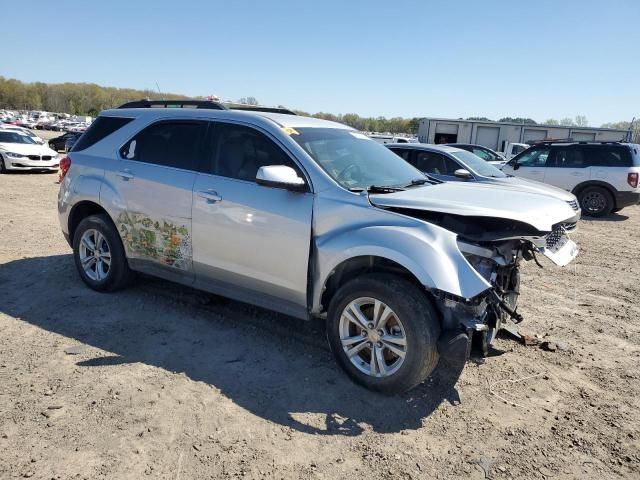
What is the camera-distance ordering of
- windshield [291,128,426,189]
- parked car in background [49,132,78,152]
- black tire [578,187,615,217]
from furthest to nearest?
1. parked car in background [49,132,78,152]
2. black tire [578,187,615,217]
3. windshield [291,128,426,189]

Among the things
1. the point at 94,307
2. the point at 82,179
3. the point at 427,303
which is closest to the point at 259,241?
the point at 427,303

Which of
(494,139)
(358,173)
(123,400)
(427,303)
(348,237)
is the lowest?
(123,400)

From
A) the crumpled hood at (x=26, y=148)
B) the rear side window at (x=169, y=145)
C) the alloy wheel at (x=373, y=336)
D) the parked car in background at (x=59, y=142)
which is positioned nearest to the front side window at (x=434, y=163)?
the rear side window at (x=169, y=145)

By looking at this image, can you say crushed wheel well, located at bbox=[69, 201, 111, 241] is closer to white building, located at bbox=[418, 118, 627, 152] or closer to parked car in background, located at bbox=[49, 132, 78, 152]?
parked car in background, located at bbox=[49, 132, 78, 152]

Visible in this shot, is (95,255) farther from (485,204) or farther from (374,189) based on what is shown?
(485,204)

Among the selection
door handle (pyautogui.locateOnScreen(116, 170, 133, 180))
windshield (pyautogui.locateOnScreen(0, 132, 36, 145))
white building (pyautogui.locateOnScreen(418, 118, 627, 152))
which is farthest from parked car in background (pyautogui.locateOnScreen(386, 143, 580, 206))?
white building (pyautogui.locateOnScreen(418, 118, 627, 152))

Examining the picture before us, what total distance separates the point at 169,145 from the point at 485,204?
294 cm

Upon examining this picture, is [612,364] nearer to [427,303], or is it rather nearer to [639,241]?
[427,303]

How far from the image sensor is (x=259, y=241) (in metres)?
3.85

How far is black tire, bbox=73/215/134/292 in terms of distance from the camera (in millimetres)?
4898

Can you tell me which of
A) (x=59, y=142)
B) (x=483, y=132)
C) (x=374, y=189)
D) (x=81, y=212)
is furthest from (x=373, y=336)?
(x=483, y=132)

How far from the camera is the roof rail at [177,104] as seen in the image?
15.3ft

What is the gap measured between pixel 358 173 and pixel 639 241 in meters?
8.20

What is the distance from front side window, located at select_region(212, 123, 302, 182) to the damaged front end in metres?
1.36
